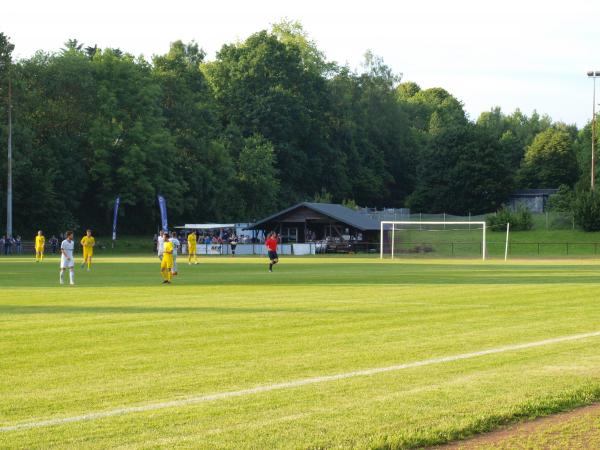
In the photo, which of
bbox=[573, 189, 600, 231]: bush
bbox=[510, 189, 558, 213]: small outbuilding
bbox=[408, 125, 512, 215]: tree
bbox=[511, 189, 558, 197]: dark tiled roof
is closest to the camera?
bbox=[573, 189, 600, 231]: bush

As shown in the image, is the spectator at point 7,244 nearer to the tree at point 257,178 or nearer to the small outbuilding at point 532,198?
the tree at point 257,178

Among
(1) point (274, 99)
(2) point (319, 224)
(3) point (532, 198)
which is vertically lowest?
(2) point (319, 224)

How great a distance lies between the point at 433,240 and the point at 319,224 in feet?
A: 40.7

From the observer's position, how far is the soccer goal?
72062mm

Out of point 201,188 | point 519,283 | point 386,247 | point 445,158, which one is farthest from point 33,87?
point 519,283

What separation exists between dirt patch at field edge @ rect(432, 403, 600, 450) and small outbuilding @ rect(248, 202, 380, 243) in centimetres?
7058

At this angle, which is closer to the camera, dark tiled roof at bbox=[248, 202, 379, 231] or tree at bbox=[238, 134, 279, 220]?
dark tiled roof at bbox=[248, 202, 379, 231]

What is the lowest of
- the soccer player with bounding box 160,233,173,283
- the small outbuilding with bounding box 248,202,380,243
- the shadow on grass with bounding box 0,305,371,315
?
the shadow on grass with bounding box 0,305,371,315

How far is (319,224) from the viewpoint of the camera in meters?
86.2

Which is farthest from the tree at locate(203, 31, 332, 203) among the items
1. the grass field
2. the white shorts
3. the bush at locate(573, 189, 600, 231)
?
the grass field

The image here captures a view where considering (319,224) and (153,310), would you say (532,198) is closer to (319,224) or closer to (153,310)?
(319,224)

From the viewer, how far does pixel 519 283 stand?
32281 mm

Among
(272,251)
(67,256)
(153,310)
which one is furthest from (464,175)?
(153,310)

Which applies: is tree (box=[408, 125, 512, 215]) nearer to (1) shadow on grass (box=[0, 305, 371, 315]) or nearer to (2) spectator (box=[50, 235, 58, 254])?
(2) spectator (box=[50, 235, 58, 254])
